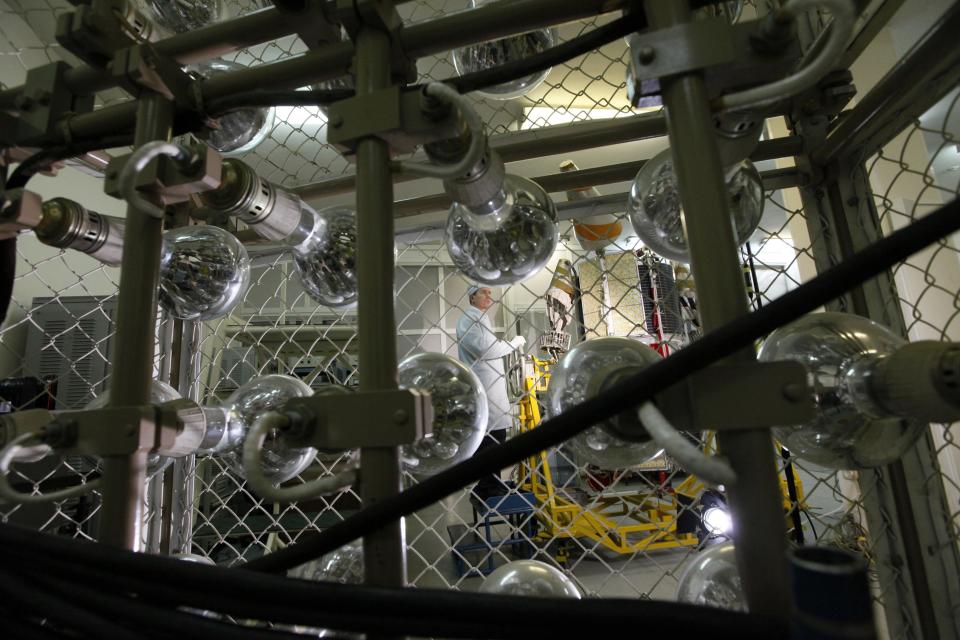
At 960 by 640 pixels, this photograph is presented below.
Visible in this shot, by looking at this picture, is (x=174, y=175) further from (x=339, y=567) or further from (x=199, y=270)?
(x=339, y=567)

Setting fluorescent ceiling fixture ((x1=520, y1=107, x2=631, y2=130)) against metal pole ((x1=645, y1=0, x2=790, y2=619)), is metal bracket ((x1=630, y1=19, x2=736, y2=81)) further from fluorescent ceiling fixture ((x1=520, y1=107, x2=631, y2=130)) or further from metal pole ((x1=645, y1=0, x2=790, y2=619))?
fluorescent ceiling fixture ((x1=520, y1=107, x2=631, y2=130))

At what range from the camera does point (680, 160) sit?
31cm

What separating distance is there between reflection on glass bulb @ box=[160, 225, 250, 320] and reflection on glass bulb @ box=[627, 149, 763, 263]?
518mm

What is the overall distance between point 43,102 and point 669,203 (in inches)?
26.2

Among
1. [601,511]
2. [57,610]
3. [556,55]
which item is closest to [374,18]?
[556,55]

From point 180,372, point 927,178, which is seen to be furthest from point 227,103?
point 927,178

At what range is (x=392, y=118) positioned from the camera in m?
0.33

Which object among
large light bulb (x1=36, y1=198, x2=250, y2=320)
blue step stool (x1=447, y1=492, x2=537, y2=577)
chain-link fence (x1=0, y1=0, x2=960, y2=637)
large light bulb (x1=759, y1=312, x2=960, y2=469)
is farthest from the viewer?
blue step stool (x1=447, y1=492, x2=537, y2=577)

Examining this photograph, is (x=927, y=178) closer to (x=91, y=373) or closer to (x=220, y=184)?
(x=220, y=184)

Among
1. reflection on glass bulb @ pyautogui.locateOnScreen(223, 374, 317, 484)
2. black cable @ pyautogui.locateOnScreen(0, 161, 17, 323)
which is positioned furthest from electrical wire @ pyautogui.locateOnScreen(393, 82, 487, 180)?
black cable @ pyautogui.locateOnScreen(0, 161, 17, 323)

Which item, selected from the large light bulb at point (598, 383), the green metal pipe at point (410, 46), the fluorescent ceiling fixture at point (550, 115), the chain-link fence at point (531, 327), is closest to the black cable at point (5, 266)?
the green metal pipe at point (410, 46)

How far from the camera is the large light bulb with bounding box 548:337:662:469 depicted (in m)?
0.40

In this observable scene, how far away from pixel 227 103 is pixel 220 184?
0.09 meters

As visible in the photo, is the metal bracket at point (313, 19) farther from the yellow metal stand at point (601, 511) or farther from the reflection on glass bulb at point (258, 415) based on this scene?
the yellow metal stand at point (601, 511)
